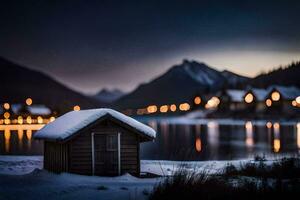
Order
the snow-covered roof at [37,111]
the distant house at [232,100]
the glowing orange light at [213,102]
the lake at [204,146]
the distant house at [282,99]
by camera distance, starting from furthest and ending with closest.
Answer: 1. the snow-covered roof at [37,111]
2. the glowing orange light at [213,102]
3. the distant house at [232,100]
4. the distant house at [282,99]
5. the lake at [204,146]

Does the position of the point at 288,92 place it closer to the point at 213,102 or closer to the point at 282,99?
the point at 282,99

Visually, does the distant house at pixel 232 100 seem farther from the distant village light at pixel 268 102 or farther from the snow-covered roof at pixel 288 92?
the snow-covered roof at pixel 288 92

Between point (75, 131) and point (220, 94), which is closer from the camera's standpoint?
point (75, 131)

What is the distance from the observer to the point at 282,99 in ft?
357

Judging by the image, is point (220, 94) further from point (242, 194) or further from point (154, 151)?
point (242, 194)

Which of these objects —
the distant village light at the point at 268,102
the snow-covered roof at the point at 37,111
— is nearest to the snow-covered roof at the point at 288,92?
the distant village light at the point at 268,102

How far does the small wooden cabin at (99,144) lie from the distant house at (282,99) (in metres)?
91.7

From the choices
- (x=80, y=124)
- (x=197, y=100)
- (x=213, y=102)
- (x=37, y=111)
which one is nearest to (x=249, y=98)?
(x=213, y=102)

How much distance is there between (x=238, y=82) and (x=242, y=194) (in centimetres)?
15054

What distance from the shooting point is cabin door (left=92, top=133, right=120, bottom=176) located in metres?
20.7

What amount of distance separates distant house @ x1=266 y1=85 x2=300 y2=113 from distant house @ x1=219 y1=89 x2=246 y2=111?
1351cm

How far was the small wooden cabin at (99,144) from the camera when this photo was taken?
20.1 m

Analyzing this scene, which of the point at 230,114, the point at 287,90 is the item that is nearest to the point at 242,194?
the point at 287,90

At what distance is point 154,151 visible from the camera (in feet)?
140
